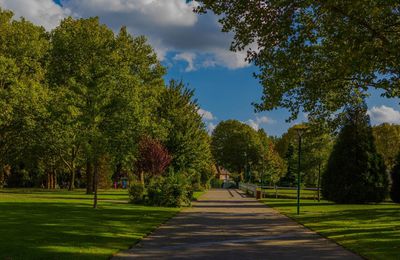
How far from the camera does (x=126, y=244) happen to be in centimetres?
1277

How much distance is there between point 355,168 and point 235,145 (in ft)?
259

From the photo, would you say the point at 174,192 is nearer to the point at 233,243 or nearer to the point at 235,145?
the point at 233,243

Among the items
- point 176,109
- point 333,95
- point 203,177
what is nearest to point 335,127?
point 333,95

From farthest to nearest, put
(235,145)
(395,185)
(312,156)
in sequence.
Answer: (235,145)
(312,156)
(395,185)

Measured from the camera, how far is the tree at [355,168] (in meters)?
35.4

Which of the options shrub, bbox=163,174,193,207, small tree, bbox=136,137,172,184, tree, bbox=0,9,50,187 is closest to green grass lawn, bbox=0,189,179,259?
shrub, bbox=163,174,193,207

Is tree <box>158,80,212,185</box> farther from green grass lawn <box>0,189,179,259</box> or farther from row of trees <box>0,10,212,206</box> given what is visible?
green grass lawn <box>0,189,179,259</box>

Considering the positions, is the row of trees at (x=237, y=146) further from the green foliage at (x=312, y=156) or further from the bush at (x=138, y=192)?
the bush at (x=138, y=192)

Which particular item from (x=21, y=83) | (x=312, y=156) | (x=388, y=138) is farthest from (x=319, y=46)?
(x=388, y=138)

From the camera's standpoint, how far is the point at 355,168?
35812 millimetres

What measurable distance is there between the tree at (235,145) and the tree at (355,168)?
7154 centimetres

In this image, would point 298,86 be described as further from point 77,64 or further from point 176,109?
point 77,64

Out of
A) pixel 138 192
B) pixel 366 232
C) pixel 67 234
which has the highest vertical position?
pixel 138 192

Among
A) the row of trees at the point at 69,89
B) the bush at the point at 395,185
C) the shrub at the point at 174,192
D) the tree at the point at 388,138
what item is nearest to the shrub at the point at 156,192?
the shrub at the point at 174,192
